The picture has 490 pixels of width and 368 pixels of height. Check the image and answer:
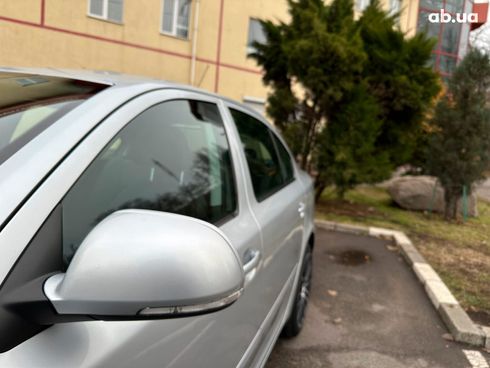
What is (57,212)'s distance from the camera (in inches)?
39.4

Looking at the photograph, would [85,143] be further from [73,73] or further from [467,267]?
[467,267]

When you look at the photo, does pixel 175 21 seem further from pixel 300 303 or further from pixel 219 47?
pixel 300 303

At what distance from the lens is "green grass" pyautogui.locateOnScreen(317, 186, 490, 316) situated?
15.1ft

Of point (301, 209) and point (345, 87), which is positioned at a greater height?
point (345, 87)

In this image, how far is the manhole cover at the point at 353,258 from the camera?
17.5 ft

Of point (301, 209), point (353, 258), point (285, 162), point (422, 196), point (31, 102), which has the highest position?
point (31, 102)

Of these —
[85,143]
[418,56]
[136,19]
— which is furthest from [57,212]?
[136,19]

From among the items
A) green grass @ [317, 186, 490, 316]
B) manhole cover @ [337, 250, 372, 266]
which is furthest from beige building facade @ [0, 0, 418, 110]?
manhole cover @ [337, 250, 372, 266]

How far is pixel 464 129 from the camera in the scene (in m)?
7.80

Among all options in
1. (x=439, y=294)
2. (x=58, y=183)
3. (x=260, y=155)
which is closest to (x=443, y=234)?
(x=439, y=294)

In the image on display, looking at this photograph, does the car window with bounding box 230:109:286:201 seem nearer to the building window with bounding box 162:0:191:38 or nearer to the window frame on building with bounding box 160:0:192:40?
the window frame on building with bounding box 160:0:192:40

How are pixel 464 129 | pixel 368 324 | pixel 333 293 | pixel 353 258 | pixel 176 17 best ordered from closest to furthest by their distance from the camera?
pixel 368 324, pixel 333 293, pixel 353 258, pixel 464 129, pixel 176 17

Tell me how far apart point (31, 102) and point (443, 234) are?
278 inches

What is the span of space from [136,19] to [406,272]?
11.5 meters
